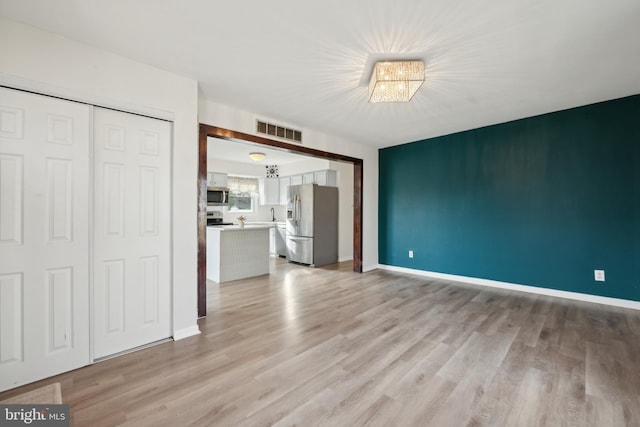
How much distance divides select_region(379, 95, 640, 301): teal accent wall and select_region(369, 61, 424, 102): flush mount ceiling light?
7.83ft

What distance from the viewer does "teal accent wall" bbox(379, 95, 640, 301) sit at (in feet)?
10.5

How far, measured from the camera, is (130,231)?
89.7 inches

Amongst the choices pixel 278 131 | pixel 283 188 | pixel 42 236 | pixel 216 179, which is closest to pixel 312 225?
pixel 283 188

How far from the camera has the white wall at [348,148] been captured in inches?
124

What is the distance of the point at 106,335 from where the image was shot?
2.15m

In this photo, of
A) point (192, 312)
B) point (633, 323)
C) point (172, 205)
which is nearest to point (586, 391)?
point (633, 323)

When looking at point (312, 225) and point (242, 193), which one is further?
point (242, 193)

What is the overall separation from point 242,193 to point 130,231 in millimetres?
5471

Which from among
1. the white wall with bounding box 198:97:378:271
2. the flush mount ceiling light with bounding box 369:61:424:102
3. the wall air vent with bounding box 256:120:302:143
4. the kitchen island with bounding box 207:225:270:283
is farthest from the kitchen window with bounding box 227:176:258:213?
the flush mount ceiling light with bounding box 369:61:424:102

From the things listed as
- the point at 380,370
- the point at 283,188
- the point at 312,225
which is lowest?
the point at 380,370

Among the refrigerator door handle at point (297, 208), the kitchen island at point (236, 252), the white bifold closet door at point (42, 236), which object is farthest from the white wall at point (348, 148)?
the kitchen island at point (236, 252)

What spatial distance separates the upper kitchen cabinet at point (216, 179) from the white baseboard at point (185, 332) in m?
4.61

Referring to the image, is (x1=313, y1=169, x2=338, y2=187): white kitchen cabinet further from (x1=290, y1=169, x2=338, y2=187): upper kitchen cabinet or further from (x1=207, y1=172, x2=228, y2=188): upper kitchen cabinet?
(x1=207, y1=172, x2=228, y2=188): upper kitchen cabinet

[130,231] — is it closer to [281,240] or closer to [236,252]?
[236,252]
